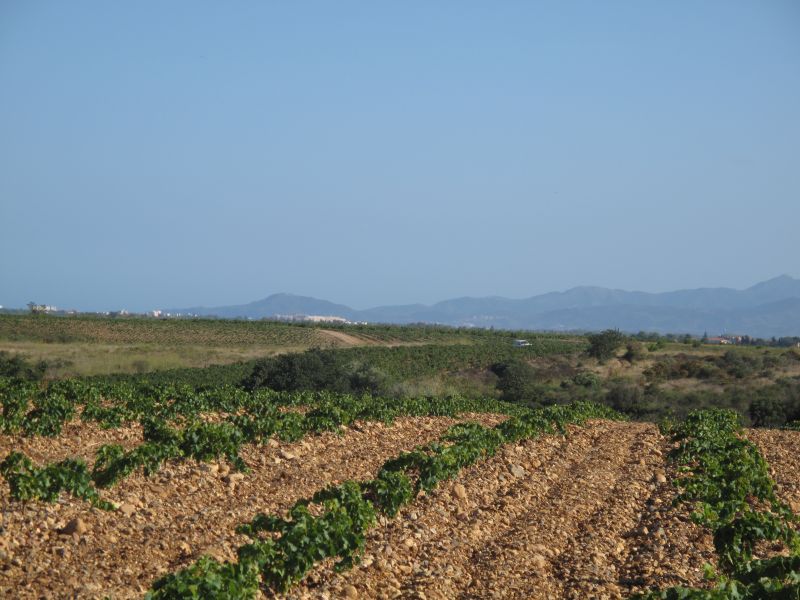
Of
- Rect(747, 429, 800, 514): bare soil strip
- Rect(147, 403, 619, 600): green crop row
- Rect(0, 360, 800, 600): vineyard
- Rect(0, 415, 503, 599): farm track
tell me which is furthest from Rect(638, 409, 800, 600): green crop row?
Rect(0, 415, 503, 599): farm track

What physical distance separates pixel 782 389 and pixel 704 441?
86.0ft

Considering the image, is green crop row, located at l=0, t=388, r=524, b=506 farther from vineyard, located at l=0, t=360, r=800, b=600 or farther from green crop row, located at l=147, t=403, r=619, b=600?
green crop row, located at l=147, t=403, r=619, b=600

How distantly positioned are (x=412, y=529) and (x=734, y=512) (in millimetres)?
3630

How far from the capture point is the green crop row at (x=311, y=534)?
7.35 metres

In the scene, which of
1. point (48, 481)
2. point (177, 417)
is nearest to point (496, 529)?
point (48, 481)

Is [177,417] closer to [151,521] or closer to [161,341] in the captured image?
[151,521]

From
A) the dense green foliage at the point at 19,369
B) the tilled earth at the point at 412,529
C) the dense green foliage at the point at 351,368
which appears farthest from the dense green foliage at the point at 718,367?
the tilled earth at the point at 412,529

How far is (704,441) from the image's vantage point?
18.5m

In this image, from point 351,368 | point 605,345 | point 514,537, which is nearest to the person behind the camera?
point 514,537

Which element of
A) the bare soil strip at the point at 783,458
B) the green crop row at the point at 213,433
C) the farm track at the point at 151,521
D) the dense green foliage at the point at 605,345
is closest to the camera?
the farm track at the point at 151,521

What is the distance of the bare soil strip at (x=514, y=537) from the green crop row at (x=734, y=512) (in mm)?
691

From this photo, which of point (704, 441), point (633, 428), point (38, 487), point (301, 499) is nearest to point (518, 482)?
point (301, 499)

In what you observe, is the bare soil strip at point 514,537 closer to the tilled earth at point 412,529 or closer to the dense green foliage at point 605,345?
the tilled earth at point 412,529

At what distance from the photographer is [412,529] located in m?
11.0
